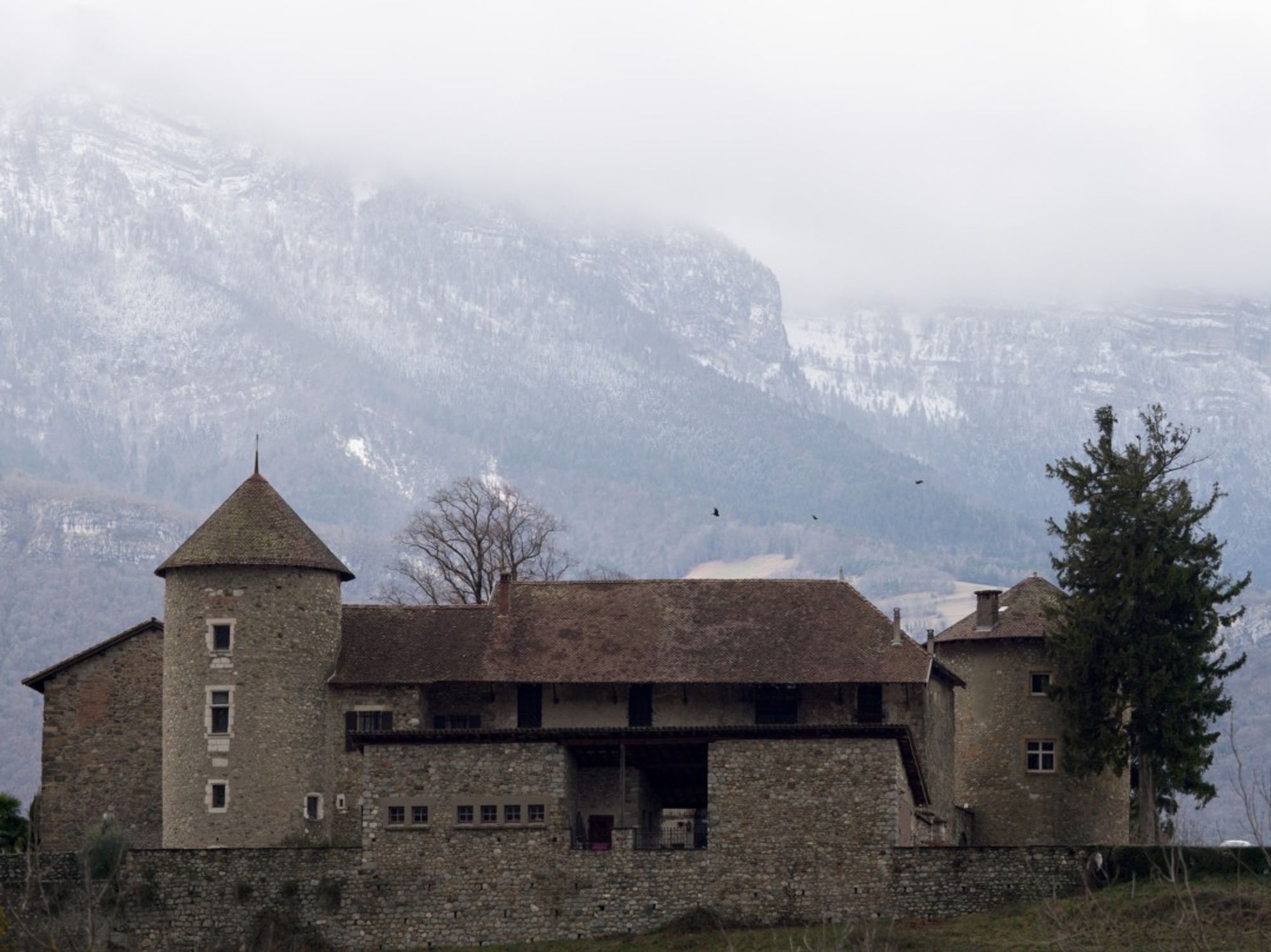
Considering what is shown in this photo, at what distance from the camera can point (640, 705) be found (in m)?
73.6

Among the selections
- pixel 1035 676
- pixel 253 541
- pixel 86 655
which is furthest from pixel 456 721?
pixel 1035 676

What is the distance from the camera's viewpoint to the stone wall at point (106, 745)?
74.6 m

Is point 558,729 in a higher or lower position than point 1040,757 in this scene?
higher

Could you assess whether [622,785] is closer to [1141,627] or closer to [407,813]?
[407,813]

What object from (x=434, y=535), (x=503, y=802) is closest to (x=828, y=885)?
(x=503, y=802)

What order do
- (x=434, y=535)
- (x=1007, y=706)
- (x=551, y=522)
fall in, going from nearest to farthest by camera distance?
1. (x=1007, y=706)
2. (x=434, y=535)
3. (x=551, y=522)

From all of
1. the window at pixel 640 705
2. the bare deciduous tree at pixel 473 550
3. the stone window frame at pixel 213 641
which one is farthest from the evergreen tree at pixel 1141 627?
the bare deciduous tree at pixel 473 550

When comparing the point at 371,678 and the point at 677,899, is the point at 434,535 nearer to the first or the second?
the point at 371,678

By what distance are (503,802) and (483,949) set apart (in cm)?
397

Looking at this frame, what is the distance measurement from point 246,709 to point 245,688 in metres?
0.58

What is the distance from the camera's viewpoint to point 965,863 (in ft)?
209

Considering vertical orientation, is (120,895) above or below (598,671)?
below

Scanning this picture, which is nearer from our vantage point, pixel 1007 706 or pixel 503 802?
pixel 503 802

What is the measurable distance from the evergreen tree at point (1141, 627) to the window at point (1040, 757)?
2.57 metres
